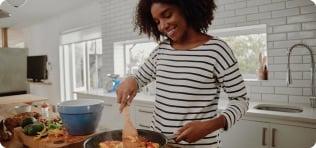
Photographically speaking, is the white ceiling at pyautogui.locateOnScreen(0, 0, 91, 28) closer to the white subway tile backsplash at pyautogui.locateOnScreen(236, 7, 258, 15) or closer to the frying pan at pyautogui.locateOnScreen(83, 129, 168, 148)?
the white subway tile backsplash at pyautogui.locateOnScreen(236, 7, 258, 15)

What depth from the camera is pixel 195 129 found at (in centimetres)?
63

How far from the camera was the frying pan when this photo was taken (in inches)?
26.2

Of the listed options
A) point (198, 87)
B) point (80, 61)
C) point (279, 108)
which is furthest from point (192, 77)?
point (80, 61)

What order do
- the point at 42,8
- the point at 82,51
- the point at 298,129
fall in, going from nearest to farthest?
the point at 298,129 < the point at 42,8 < the point at 82,51

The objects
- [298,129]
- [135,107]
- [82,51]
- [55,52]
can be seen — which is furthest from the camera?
[55,52]

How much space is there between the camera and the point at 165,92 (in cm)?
79

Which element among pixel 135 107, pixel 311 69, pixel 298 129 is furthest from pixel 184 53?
pixel 135 107

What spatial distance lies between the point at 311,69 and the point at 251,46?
49cm

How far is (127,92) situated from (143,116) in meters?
1.15

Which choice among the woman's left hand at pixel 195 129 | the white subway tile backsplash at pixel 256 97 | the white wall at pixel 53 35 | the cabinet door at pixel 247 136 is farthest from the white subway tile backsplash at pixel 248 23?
the white wall at pixel 53 35

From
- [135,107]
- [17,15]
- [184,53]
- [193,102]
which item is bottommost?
[135,107]

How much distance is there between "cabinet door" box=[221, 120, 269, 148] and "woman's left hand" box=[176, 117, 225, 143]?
31.6 inches

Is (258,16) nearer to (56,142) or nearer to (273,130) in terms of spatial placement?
(273,130)

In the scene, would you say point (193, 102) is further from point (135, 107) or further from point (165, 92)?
point (135, 107)
